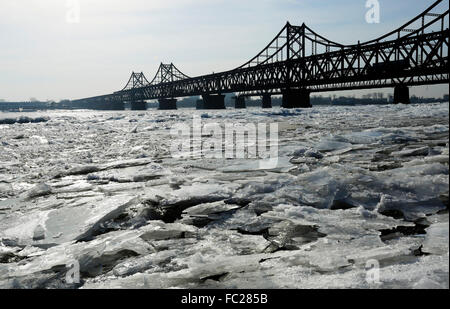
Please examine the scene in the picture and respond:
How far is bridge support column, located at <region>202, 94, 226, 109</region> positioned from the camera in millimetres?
65875

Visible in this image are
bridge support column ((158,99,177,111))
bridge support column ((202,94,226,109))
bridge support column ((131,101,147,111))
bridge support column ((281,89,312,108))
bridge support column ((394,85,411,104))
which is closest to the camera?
bridge support column ((394,85,411,104))

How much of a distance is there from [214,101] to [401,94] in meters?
35.6

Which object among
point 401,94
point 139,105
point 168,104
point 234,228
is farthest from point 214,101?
point 234,228

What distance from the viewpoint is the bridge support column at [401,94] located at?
41.3m

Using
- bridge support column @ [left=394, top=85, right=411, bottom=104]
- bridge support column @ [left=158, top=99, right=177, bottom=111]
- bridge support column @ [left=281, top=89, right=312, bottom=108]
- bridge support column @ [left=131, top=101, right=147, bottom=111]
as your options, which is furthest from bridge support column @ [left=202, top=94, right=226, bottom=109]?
bridge support column @ [left=394, top=85, right=411, bottom=104]

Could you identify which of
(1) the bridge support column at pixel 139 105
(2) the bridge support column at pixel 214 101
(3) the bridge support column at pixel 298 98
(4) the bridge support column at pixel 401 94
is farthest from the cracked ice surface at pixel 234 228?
(1) the bridge support column at pixel 139 105

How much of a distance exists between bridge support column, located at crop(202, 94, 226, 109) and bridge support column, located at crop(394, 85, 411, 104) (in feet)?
108

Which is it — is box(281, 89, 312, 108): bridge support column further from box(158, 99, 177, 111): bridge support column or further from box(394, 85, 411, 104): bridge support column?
box(158, 99, 177, 111): bridge support column

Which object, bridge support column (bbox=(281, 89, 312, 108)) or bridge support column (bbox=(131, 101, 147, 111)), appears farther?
bridge support column (bbox=(131, 101, 147, 111))

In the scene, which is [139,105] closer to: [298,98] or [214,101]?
[214,101]

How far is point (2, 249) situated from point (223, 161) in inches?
152

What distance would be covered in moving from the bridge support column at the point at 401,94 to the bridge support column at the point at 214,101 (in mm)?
33052

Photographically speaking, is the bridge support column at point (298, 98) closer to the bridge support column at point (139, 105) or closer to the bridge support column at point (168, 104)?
the bridge support column at point (168, 104)
